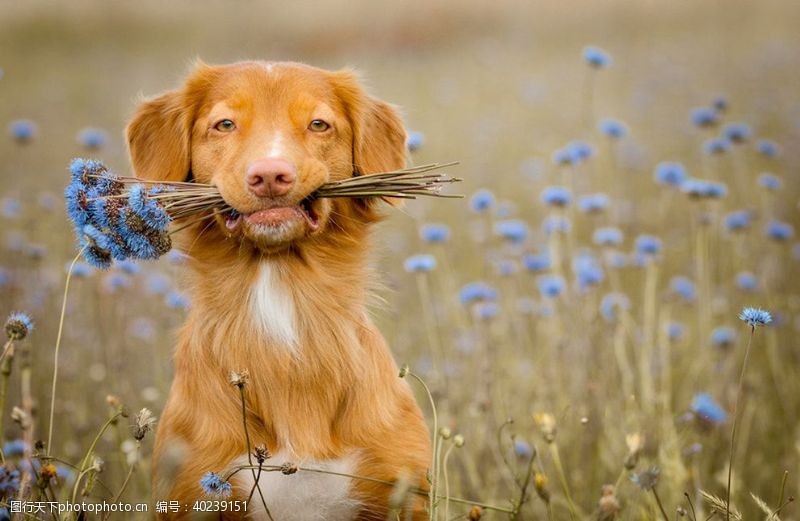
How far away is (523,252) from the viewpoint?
483 cm

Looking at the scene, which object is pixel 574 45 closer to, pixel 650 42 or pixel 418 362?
pixel 650 42

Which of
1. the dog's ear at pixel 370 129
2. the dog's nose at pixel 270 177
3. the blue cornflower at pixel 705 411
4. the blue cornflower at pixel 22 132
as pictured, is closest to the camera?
the dog's nose at pixel 270 177

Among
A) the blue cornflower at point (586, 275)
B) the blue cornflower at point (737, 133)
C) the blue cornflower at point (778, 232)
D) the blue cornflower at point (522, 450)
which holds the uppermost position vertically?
the blue cornflower at point (737, 133)

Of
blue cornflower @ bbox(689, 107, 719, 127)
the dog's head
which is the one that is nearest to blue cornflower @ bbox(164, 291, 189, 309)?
the dog's head

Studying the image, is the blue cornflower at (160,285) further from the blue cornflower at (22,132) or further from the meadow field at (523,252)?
the blue cornflower at (22,132)

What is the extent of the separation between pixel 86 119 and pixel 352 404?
604 cm

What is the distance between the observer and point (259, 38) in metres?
8.41

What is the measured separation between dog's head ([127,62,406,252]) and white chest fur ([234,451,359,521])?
651mm

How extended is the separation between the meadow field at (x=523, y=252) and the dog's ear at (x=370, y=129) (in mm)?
212

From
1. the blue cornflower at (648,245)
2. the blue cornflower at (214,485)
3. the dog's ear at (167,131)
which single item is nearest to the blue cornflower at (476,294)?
the blue cornflower at (648,245)

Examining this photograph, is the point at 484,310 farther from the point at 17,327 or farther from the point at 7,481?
the point at 7,481

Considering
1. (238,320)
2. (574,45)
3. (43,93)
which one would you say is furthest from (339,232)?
(574,45)

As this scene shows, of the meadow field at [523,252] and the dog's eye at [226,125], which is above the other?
the dog's eye at [226,125]

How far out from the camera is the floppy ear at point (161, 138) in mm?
2783
